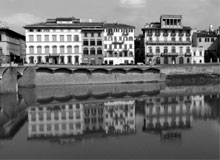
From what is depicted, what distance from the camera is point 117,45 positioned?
97438 mm

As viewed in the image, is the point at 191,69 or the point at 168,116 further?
the point at 191,69

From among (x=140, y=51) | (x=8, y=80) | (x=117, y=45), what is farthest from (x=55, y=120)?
(x=140, y=51)

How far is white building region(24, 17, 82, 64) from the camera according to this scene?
290ft

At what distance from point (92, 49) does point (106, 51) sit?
4.72 m

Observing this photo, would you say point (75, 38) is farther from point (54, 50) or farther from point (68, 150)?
point (68, 150)

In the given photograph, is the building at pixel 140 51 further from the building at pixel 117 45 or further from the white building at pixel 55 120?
the white building at pixel 55 120

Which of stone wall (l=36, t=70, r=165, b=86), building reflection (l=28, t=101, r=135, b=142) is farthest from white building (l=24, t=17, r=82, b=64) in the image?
building reflection (l=28, t=101, r=135, b=142)

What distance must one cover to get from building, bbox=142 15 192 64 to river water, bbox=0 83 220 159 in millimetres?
45242

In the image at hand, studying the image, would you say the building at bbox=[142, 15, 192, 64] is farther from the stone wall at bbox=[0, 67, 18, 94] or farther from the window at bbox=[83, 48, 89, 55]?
the stone wall at bbox=[0, 67, 18, 94]

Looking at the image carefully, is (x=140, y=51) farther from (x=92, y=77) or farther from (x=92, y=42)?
(x=92, y=77)

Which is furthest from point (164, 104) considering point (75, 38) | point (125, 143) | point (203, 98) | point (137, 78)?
point (75, 38)

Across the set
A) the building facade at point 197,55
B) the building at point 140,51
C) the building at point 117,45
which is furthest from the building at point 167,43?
the building at point 140,51

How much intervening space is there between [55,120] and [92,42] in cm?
5922

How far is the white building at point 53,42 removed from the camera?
290 ft
